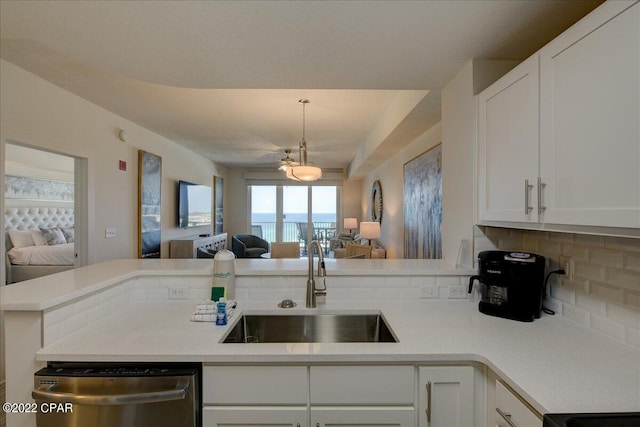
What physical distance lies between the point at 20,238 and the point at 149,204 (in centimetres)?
228

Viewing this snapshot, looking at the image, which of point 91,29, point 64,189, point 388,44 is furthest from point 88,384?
point 64,189

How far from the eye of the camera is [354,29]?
1.35 metres

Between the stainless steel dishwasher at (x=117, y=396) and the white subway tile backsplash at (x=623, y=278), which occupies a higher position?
the white subway tile backsplash at (x=623, y=278)

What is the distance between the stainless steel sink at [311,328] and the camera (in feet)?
5.08

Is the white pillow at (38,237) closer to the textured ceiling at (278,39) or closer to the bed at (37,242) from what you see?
the bed at (37,242)

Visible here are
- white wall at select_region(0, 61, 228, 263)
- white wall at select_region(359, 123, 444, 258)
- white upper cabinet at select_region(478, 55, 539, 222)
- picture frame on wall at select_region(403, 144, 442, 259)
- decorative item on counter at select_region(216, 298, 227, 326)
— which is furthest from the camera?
white wall at select_region(359, 123, 444, 258)

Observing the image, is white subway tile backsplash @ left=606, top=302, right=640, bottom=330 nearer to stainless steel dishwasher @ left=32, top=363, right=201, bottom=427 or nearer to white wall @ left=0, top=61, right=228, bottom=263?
stainless steel dishwasher @ left=32, top=363, right=201, bottom=427

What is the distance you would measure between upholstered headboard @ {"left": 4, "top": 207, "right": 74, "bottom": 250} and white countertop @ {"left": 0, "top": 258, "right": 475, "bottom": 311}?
14.3ft

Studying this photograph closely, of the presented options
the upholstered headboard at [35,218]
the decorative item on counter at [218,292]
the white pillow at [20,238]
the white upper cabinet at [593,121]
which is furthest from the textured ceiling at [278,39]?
the upholstered headboard at [35,218]

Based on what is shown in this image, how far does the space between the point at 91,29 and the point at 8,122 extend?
146 cm

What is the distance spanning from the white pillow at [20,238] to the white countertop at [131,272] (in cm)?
401

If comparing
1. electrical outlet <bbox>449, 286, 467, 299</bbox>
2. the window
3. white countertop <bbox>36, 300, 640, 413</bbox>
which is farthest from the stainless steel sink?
the window

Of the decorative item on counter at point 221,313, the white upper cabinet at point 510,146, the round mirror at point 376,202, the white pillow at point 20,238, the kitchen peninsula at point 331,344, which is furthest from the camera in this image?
the round mirror at point 376,202

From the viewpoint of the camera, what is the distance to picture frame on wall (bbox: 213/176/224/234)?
6723 millimetres
